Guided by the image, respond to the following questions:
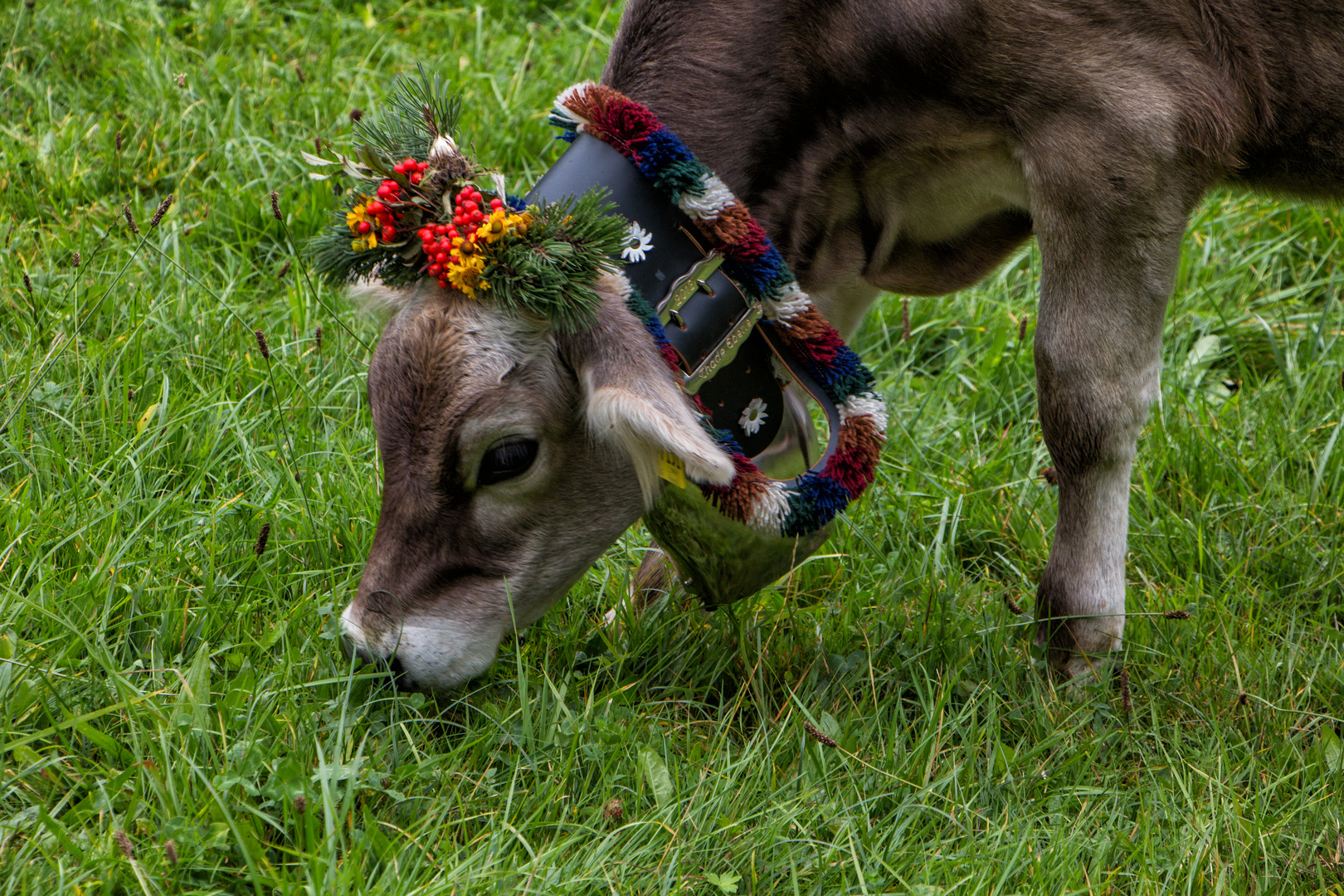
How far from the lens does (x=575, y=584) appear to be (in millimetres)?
3465

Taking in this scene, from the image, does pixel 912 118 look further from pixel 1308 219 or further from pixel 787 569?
pixel 1308 219

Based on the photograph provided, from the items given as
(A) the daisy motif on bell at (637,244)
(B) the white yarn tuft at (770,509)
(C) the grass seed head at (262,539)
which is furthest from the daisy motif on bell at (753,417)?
(C) the grass seed head at (262,539)

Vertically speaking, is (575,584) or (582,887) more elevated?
(582,887)

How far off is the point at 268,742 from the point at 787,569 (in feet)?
4.06

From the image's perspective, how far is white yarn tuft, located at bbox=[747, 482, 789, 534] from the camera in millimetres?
2705

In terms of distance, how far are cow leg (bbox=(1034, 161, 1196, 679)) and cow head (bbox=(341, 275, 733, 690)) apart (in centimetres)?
103

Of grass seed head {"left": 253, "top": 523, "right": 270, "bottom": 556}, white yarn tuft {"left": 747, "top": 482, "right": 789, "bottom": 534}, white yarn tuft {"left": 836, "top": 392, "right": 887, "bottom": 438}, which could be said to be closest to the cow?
white yarn tuft {"left": 747, "top": 482, "right": 789, "bottom": 534}

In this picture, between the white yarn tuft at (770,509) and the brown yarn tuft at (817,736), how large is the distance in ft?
1.59

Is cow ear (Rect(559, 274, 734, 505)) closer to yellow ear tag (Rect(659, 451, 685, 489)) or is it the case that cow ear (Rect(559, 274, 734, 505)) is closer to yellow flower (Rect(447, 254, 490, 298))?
yellow ear tag (Rect(659, 451, 685, 489))

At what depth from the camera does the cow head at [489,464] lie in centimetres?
264

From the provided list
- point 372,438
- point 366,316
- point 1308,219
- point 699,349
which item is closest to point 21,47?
point 372,438

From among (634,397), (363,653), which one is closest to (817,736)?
(634,397)

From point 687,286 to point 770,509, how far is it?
519 millimetres

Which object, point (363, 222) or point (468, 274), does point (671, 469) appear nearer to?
point (468, 274)
